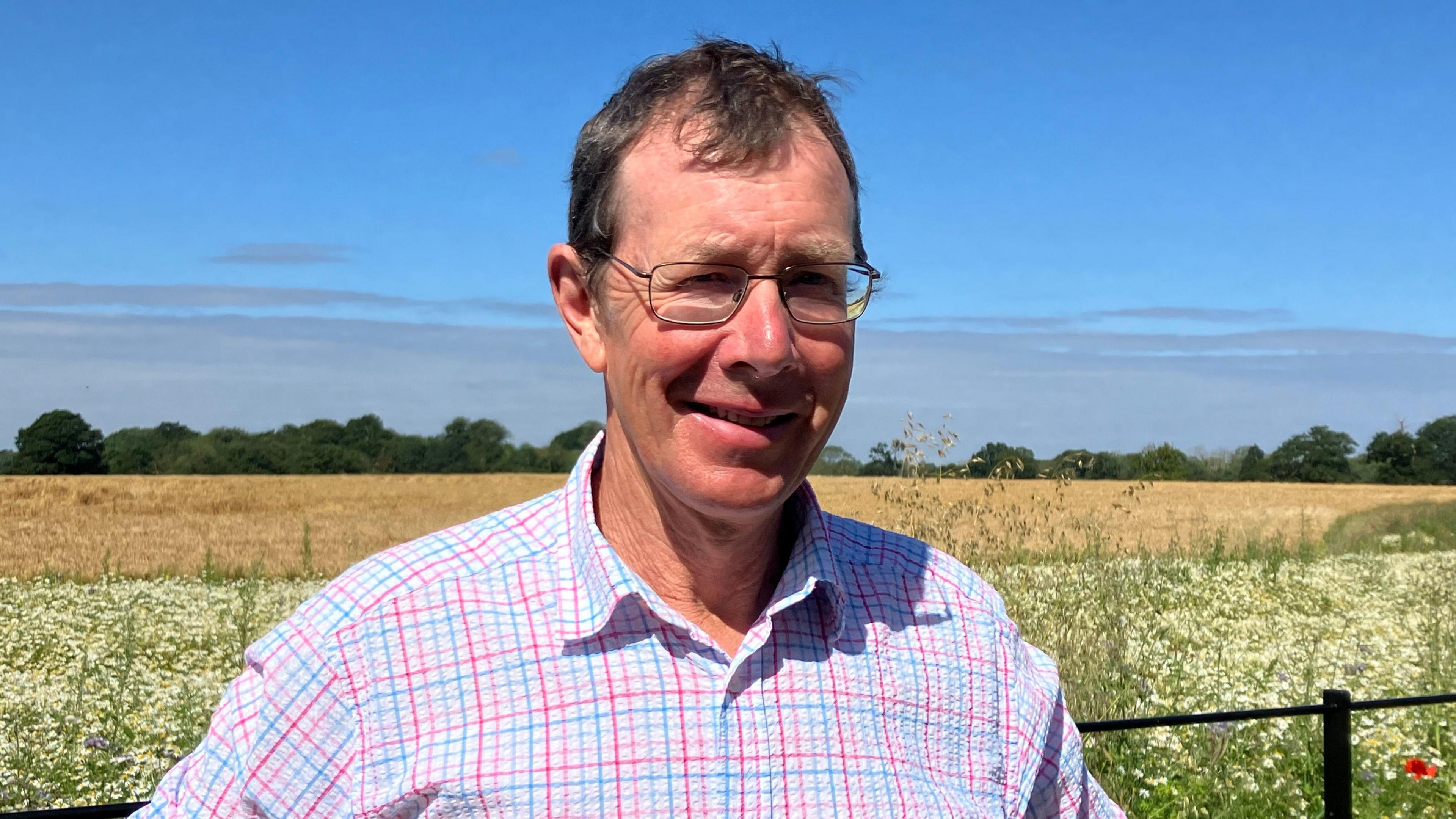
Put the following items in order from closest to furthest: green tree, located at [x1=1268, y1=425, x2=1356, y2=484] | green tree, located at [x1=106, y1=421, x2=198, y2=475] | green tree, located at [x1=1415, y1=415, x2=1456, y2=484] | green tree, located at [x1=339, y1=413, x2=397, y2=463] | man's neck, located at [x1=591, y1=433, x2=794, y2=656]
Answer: man's neck, located at [x1=591, y1=433, x2=794, y2=656] → green tree, located at [x1=106, y1=421, x2=198, y2=475] → green tree, located at [x1=339, y1=413, x2=397, y2=463] → green tree, located at [x1=1415, y1=415, x2=1456, y2=484] → green tree, located at [x1=1268, y1=425, x2=1356, y2=484]

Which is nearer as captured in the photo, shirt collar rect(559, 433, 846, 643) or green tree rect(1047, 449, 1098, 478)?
shirt collar rect(559, 433, 846, 643)

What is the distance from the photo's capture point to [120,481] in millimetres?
8414

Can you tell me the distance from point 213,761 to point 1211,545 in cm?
963

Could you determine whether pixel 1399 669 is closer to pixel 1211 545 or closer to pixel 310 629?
pixel 1211 545

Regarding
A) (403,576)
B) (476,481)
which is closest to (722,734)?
(403,576)

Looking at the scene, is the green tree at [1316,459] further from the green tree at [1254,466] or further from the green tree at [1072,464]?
the green tree at [1072,464]

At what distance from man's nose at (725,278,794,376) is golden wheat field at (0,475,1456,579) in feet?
15.7

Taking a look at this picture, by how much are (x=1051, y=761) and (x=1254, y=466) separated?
79.0 ft

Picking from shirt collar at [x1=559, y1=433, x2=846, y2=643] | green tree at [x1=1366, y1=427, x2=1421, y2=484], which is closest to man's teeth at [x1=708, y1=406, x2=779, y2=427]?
shirt collar at [x1=559, y1=433, x2=846, y2=643]

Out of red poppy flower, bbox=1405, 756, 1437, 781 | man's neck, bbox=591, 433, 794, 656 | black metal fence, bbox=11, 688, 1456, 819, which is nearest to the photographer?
man's neck, bbox=591, 433, 794, 656

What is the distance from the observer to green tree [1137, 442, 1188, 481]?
702 cm

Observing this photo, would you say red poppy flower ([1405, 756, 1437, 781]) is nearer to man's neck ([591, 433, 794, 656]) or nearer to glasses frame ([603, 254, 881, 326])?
man's neck ([591, 433, 794, 656])

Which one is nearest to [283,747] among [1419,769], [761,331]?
[761,331]

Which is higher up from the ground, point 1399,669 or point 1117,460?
point 1117,460
